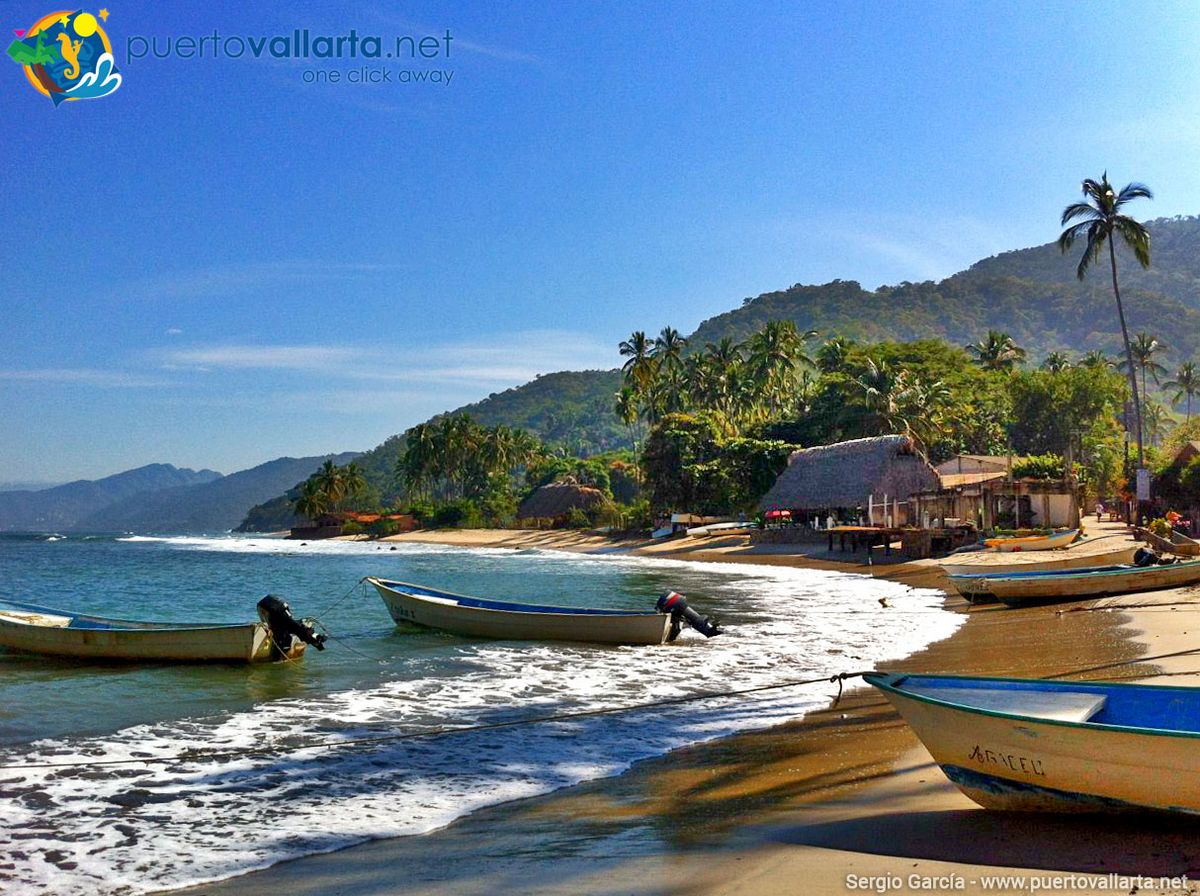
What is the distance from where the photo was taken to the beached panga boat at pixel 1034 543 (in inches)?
1271

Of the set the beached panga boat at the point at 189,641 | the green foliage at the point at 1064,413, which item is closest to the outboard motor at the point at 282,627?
the beached panga boat at the point at 189,641

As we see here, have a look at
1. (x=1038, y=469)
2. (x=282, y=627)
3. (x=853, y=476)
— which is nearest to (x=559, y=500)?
(x=853, y=476)

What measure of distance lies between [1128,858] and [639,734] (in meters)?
5.72

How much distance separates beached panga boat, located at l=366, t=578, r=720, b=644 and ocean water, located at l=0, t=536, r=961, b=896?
38cm

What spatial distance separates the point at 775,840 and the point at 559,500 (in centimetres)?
7954

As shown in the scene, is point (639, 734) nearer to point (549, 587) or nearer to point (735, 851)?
point (735, 851)

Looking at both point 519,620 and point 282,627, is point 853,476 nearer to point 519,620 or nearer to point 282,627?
point 519,620

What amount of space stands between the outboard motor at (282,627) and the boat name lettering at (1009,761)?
Answer: 12.0 m

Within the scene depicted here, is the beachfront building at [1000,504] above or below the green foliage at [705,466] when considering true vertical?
below

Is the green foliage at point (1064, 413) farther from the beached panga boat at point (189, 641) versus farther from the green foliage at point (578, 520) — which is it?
the beached panga boat at point (189, 641)

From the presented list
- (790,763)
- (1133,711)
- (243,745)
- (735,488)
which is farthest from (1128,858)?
(735,488)

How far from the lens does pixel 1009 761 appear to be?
6293mm

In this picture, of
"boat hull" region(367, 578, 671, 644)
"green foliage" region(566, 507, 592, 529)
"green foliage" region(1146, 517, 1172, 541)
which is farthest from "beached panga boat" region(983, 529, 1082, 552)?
"green foliage" region(566, 507, 592, 529)

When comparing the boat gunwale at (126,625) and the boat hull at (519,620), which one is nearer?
the boat gunwale at (126,625)
